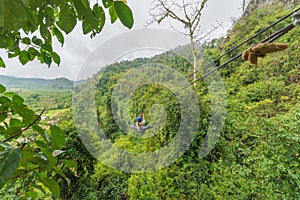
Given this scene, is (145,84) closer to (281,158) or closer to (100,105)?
(100,105)

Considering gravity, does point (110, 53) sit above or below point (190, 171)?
above

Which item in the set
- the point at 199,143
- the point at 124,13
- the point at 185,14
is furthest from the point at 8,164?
the point at 185,14

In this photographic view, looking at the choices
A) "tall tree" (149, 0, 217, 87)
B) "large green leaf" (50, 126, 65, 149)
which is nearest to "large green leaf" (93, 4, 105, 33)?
"large green leaf" (50, 126, 65, 149)

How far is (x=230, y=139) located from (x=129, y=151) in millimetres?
1390

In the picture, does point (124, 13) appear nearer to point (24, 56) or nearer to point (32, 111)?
point (32, 111)

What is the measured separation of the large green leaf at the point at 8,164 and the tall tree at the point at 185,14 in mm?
3362

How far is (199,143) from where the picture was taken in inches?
84.3

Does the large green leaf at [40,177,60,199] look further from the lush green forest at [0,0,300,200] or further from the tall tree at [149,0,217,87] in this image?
the tall tree at [149,0,217,87]

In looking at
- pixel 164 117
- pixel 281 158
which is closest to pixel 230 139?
pixel 281 158

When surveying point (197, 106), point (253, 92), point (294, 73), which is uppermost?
point (294, 73)

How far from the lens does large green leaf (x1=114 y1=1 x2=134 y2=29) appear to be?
0.56ft

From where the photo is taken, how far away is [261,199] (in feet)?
4.42

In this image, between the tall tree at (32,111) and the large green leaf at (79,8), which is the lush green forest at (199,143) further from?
the large green leaf at (79,8)

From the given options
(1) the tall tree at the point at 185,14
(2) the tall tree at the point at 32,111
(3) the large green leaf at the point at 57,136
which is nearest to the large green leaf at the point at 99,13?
(2) the tall tree at the point at 32,111
